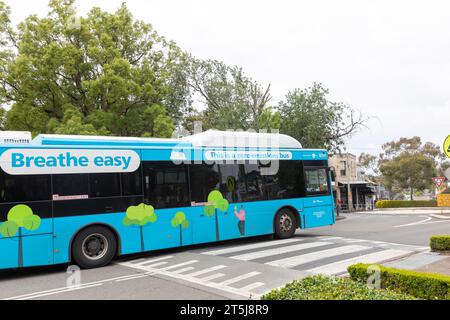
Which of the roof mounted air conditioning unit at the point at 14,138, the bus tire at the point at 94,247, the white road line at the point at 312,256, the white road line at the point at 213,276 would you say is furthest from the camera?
the roof mounted air conditioning unit at the point at 14,138

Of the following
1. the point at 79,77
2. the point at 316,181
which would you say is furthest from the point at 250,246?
the point at 79,77

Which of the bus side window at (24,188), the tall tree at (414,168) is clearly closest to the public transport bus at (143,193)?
the bus side window at (24,188)

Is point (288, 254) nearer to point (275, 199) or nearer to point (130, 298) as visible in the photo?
point (275, 199)

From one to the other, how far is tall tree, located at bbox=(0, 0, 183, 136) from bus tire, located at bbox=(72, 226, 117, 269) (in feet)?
35.3

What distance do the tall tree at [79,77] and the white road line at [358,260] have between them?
47.2ft

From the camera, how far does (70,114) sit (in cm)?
2127

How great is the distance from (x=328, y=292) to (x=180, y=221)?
712cm

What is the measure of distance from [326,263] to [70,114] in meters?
16.3

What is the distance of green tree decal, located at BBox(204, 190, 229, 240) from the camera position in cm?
1238

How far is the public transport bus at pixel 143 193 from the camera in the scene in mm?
9555

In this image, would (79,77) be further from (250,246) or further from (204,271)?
(204,271)

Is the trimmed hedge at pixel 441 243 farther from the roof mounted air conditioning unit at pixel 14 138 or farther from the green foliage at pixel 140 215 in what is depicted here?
the roof mounted air conditioning unit at pixel 14 138

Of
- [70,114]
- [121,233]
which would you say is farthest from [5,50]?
[121,233]

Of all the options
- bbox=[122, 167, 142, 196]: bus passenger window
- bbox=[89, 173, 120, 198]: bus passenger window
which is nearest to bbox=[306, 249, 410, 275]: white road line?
bbox=[122, 167, 142, 196]: bus passenger window
